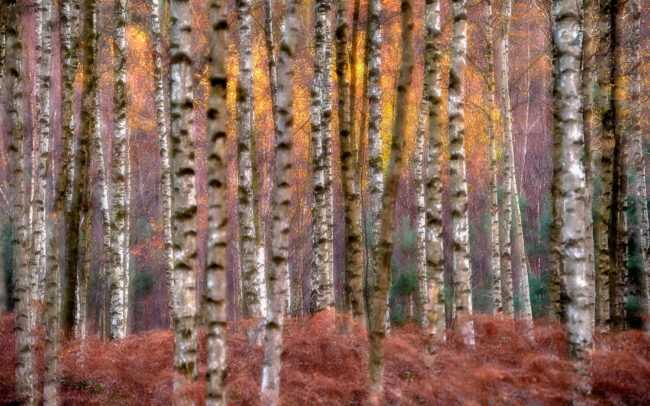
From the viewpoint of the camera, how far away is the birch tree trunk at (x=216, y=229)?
19.7ft

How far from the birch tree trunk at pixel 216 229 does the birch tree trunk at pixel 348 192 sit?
3.64 metres

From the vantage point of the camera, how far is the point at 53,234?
8.21 metres

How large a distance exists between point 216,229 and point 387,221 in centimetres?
199

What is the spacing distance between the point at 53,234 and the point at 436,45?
20.8 ft

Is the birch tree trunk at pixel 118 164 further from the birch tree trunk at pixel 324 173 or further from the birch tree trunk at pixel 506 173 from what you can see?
the birch tree trunk at pixel 506 173

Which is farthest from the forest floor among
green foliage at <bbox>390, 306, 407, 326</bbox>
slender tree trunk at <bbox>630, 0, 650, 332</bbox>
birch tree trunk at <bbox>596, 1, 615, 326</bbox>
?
green foliage at <bbox>390, 306, 407, 326</bbox>

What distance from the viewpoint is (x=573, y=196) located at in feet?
24.0

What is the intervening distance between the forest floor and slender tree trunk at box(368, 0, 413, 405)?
571 millimetres

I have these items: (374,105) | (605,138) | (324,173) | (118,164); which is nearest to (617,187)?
(605,138)

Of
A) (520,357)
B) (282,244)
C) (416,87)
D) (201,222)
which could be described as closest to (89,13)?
(282,244)

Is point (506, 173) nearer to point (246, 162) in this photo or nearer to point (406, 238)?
point (246, 162)

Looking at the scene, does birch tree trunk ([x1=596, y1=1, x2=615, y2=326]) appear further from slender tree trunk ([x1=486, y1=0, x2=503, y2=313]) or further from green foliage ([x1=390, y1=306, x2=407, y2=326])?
green foliage ([x1=390, y1=306, x2=407, y2=326])

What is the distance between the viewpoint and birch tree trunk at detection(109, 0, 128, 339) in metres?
12.7

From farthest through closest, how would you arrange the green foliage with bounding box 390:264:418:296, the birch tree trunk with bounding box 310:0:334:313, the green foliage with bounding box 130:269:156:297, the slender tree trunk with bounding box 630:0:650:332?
the green foliage with bounding box 130:269:156:297 → the green foliage with bounding box 390:264:418:296 → the slender tree trunk with bounding box 630:0:650:332 → the birch tree trunk with bounding box 310:0:334:313
